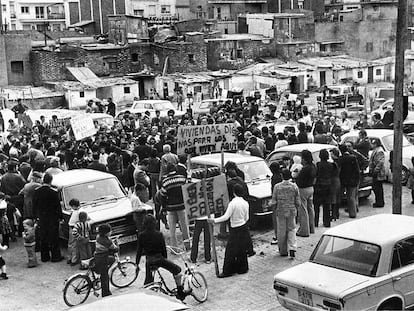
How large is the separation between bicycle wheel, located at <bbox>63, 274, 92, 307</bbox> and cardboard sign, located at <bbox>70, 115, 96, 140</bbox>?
9.66m

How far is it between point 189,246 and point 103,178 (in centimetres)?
252

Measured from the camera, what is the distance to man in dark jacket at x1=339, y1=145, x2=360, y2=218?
1575 centimetres

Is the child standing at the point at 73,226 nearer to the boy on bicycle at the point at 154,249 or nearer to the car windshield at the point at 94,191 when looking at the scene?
the car windshield at the point at 94,191

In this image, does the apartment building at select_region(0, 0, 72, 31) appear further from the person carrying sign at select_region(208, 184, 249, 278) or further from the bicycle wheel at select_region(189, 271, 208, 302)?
the bicycle wheel at select_region(189, 271, 208, 302)

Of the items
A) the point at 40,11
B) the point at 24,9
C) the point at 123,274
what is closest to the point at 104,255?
the point at 123,274

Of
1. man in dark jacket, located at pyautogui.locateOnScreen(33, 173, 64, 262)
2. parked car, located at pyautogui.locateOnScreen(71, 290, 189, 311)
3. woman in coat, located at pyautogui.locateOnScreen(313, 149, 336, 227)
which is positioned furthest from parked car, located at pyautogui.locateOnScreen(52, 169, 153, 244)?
parked car, located at pyautogui.locateOnScreen(71, 290, 189, 311)

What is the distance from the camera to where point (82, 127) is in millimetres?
20844

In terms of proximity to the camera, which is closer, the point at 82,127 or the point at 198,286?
the point at 198,286

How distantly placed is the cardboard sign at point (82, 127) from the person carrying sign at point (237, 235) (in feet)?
30.0

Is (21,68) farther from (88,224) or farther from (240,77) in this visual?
(88,224)

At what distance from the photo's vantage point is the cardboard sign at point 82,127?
2056 centimetres

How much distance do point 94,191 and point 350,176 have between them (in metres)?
5.69

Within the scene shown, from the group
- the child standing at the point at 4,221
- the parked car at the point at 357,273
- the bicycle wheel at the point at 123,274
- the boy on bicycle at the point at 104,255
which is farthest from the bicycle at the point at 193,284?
the child standing at the point at 4,221

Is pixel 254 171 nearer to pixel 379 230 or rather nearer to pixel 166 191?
pixel 166 191
